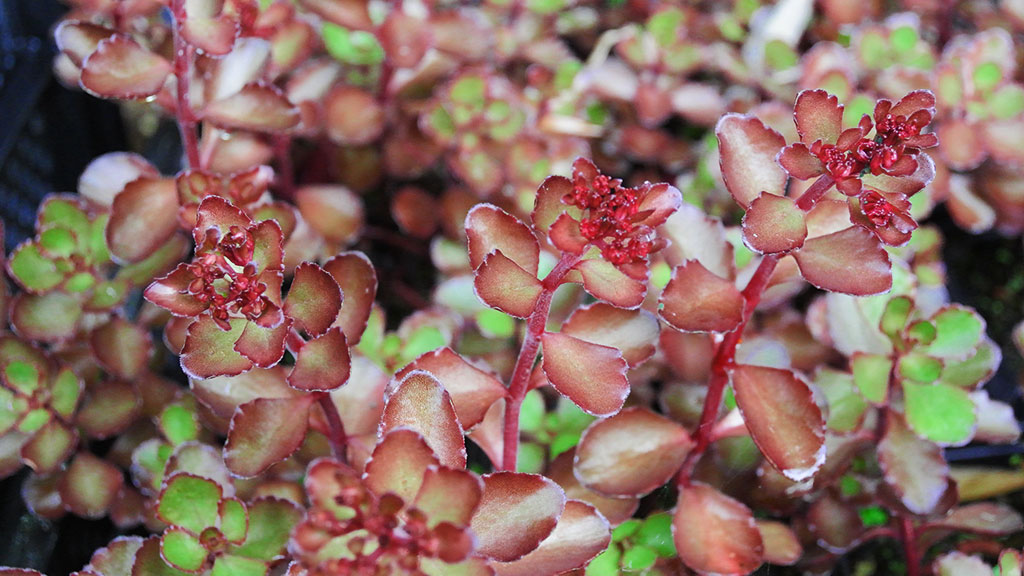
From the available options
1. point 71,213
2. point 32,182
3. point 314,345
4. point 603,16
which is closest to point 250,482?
point 314,345

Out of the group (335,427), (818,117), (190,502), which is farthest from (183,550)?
(818,117)

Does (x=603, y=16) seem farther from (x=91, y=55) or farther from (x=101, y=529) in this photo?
(x=101, y=529)

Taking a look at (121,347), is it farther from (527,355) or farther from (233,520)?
(527,355)

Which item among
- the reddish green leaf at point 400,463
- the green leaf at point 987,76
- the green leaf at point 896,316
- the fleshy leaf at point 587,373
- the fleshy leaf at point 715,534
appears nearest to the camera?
the reddish green leaf at point 400,463

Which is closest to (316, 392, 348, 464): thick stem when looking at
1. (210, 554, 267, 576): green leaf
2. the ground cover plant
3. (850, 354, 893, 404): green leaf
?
the ground cover plant

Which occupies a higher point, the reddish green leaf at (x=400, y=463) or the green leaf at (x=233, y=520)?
the reddish green leaf at (x=400, y=463)

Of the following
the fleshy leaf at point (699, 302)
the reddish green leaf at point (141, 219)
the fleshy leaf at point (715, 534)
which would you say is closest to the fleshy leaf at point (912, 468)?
the fleshy leaf at point (715, 534)

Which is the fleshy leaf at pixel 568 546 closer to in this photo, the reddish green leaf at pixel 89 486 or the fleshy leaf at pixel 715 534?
the fleshy leaf at pixel 715 534
